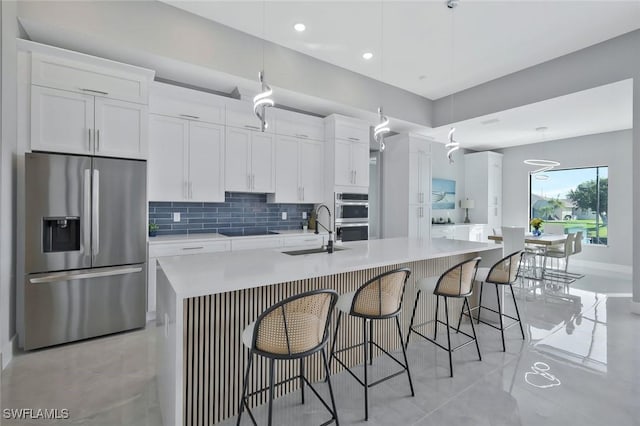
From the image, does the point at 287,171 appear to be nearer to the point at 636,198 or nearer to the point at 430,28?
the point at 430,28

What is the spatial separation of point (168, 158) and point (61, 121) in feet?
3.42

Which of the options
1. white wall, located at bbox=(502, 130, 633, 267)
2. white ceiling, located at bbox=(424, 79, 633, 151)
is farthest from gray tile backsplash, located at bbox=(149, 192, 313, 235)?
white wall, located at bbox=(502, 130, 633, 267)

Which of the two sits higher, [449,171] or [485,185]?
[449,171]

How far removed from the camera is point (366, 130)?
525 cm

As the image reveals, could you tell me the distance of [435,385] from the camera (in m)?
2.26

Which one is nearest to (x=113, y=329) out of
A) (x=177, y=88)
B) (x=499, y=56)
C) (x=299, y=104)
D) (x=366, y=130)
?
(x=177, y=88)

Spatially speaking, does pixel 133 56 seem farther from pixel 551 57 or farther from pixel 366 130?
pixel 551 57

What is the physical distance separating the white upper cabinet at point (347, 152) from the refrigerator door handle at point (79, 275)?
2.97 metres

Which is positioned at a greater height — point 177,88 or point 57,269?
point 177,88

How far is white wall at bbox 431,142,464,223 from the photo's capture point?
298 inches

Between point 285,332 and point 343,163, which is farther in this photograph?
point 343,163

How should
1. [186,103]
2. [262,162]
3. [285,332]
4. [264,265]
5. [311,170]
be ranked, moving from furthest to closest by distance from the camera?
[311,170] < [262,162] < [186,103] < [264,265] < [285,332]

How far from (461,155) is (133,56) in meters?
7.86

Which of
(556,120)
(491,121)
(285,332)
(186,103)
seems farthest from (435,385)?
(556,120)
